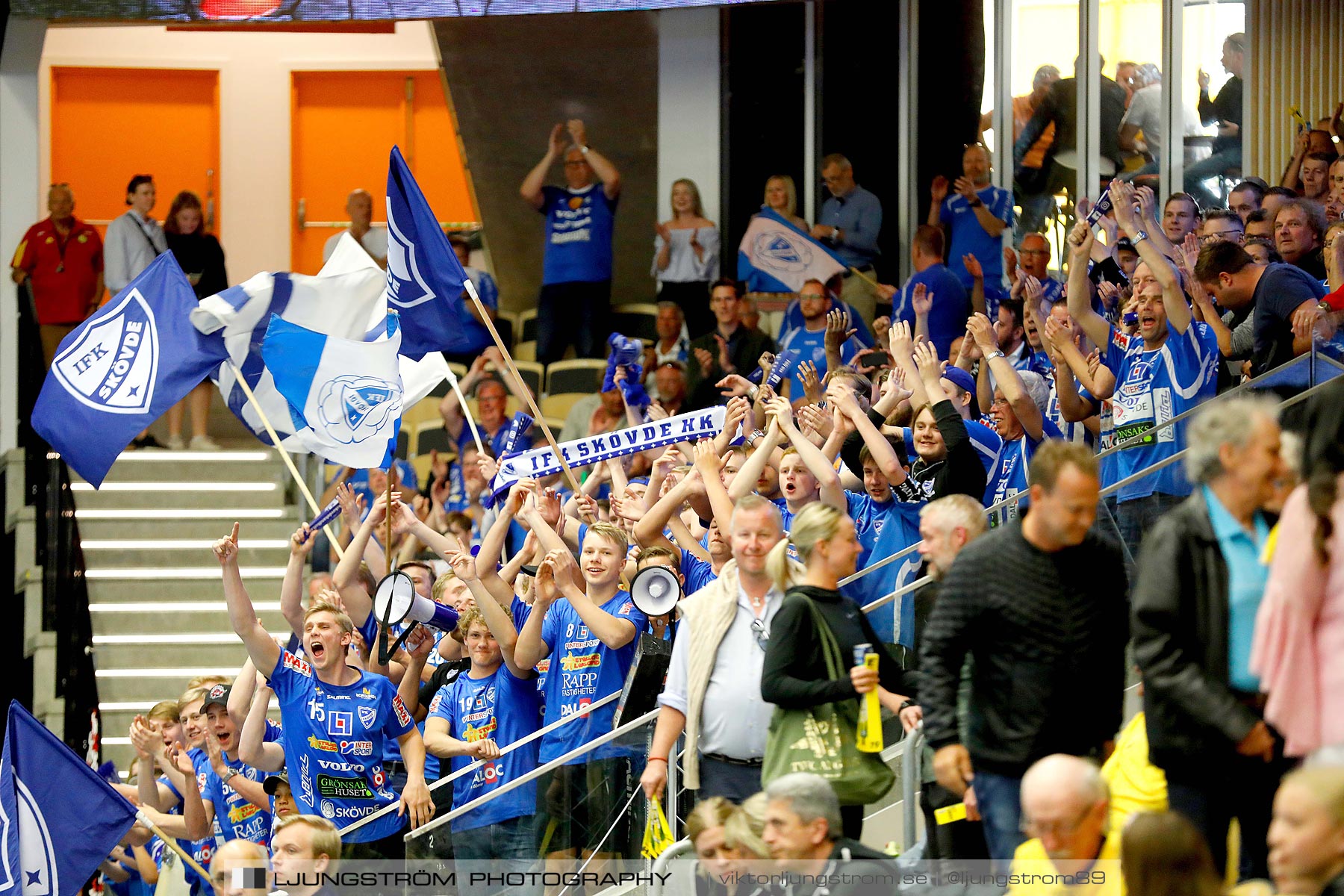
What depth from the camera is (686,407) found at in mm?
12656

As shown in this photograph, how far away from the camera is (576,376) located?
15.3m

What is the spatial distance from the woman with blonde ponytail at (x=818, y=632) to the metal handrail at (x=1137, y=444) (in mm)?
1182

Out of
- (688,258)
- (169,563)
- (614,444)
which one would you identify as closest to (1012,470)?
(614,444)

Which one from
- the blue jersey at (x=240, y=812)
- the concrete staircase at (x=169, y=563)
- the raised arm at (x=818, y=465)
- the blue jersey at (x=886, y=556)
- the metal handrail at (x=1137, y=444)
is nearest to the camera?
the blue jersey at (x=886, y=556)

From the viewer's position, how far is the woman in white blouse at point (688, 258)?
1527 cm

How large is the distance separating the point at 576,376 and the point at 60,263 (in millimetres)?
4400

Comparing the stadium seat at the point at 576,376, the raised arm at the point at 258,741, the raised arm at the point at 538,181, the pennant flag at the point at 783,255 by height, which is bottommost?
the raised arm at the point at 258,741

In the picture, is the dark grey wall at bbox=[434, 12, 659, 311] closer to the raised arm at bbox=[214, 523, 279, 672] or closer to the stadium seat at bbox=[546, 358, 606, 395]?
the stadium seat at bbox=[546, 358, 606, 395]

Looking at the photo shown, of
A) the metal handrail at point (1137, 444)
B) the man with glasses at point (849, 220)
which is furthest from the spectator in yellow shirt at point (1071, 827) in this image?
the man with glasses at point (849, 220)

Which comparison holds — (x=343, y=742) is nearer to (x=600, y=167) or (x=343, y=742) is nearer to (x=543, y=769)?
(x=543, y=769)

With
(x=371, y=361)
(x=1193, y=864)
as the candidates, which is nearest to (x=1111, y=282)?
(x=371, y=361)

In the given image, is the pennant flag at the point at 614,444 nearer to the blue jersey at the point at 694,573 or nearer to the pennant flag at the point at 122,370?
the blue jersey at the point at 694,573

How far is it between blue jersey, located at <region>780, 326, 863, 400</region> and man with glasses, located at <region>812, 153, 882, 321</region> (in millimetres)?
2145

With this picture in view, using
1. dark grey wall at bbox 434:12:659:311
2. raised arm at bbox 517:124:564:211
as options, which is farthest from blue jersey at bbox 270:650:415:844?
dark grey wall at bbox 434:12:659:311
